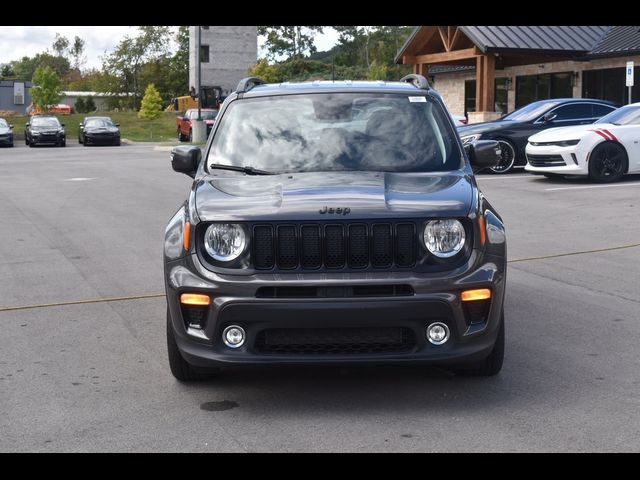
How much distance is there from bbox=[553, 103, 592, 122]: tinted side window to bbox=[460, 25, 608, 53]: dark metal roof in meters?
14.1

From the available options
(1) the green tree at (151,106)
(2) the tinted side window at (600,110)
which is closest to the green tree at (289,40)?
(1) the green tree at (151,106)

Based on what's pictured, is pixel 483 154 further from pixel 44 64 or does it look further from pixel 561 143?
pixel 44 64

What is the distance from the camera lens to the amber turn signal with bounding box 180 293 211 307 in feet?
16.4

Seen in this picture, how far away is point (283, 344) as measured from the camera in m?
4.95

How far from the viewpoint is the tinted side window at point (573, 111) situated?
802 inches

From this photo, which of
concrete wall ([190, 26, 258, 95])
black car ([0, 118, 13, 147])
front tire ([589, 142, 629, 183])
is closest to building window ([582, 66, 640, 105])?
front tire ([589, 142, 629, 183])

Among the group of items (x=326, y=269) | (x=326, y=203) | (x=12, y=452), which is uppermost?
(x=326, y=203)

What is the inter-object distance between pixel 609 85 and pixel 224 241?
3246cm

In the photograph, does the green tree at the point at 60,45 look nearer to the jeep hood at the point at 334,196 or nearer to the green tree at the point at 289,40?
the green tree at the point at 289,40

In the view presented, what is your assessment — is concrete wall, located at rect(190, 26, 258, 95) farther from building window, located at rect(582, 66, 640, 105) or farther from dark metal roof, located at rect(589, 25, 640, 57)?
dark metal roof, located at rect(589, 25, 640, 57)

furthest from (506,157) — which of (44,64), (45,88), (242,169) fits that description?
(44,64)

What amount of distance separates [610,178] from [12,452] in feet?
48.3

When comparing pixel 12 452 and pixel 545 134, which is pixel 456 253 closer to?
pixel 12 452
